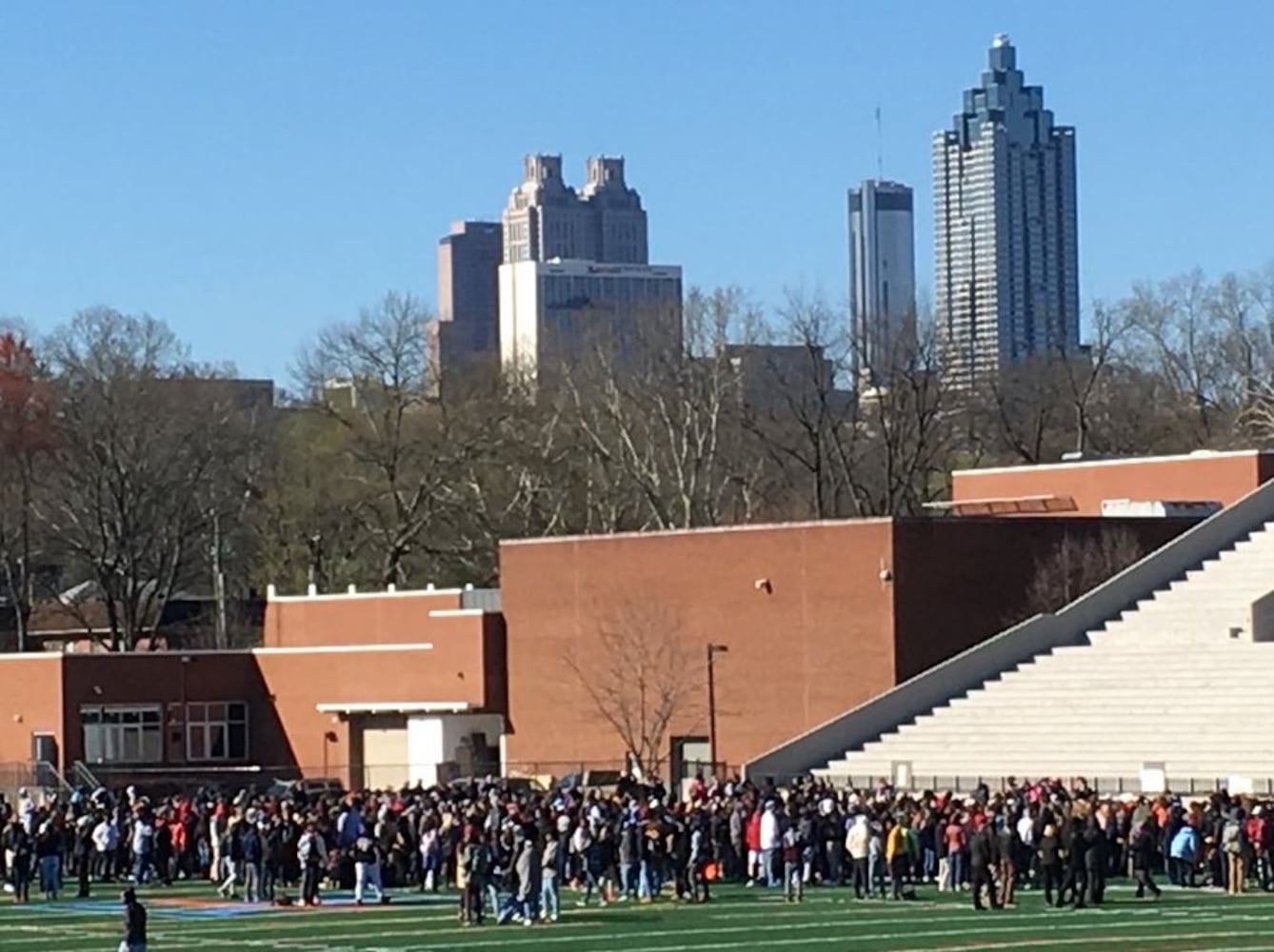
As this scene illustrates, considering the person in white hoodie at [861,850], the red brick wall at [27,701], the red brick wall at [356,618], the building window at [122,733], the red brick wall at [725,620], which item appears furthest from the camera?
the red brick wall at [356,618]

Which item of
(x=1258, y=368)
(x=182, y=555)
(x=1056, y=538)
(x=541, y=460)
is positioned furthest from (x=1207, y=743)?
(x=1258, y=368)

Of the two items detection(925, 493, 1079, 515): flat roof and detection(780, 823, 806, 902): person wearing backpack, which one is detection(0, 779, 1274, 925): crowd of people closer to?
detection(780, 823, 806, 902): person wearing backpack

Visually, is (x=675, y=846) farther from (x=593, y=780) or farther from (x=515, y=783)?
(x=593, y=780)

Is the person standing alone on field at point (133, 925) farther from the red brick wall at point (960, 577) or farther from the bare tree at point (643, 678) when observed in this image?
the bare tree at point (643, 678)

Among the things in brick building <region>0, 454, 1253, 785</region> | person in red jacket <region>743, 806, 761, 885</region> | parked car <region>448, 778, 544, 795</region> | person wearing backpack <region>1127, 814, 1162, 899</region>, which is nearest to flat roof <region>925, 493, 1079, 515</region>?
brick building <region>0, 454, 1253, 785</region>

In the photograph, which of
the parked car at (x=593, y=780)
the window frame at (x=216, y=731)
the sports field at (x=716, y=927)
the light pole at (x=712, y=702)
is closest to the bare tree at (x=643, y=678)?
the light pole at (x=712, y=702)

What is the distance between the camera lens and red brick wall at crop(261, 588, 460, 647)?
7431cm

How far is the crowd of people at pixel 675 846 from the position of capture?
40.4 m

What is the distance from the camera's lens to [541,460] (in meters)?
94.6

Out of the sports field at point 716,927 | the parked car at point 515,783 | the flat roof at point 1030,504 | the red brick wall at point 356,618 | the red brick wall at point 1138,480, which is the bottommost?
the sports field at point 716,927

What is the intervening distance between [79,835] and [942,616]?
69.5ft

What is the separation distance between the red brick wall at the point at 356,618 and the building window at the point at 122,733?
5376 millimetres

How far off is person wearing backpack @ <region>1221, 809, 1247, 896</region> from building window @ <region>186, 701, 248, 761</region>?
36.3 m

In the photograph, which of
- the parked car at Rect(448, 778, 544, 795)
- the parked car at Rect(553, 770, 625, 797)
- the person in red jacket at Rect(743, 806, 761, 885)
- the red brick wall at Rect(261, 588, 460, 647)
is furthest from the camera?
the red brick wall at Rect(261, 588, 460, 647)
